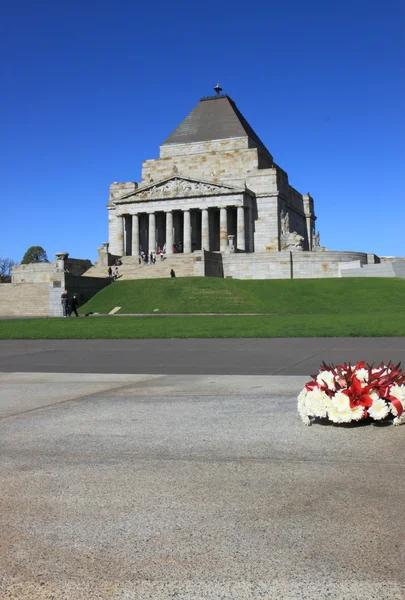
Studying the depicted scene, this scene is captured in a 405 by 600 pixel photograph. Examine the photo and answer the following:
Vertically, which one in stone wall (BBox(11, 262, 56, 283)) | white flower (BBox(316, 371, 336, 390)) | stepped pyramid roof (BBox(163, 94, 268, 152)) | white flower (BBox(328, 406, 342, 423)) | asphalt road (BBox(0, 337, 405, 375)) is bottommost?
asphalt road (BBox(0, 337, 405, 375))

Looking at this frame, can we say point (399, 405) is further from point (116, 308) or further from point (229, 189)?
point (229, 189)

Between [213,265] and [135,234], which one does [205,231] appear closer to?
[135,234]

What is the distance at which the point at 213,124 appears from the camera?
296ft

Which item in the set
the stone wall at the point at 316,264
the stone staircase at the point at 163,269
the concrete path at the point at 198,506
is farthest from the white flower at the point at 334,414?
the stone wall at the point at 316,264

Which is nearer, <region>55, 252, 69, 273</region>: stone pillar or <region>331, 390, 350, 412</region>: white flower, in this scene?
<region>331, 390, 350, 412</region>: white flower

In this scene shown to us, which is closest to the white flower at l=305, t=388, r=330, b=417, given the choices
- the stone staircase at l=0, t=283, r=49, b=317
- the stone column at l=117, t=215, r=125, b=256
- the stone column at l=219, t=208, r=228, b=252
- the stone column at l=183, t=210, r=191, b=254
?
the stone staircase at l=0, t=283, r=49, b=317

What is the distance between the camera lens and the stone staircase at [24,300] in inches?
2117

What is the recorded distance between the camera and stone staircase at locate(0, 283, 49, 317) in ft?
176

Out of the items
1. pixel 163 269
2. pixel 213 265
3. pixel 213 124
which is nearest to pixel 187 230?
pixel 213 265

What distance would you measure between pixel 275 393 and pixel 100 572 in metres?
6.56

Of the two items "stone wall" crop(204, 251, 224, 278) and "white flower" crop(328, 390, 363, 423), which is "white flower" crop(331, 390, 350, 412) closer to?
"white flower" crop(328, 390, 363, 423)

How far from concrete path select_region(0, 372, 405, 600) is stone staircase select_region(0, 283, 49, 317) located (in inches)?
1852

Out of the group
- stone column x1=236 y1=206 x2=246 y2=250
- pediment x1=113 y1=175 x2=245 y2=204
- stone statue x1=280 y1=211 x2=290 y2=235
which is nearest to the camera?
stone column x1=236 y1=206 x2=246 y2=250

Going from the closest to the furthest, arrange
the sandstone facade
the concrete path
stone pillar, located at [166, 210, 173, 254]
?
the concrete path
the sandstone facade
stone pillar, located at [166, 210, 173, 254]
